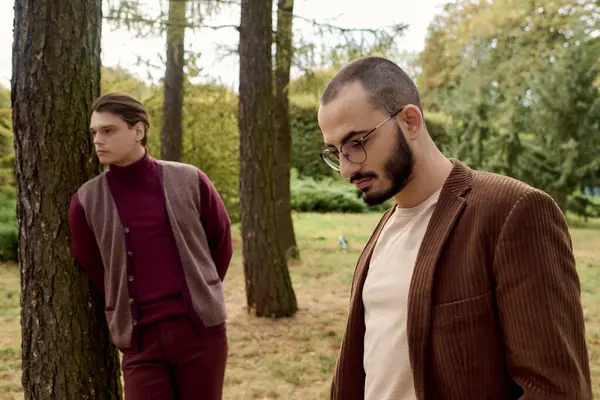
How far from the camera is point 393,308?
158 cm

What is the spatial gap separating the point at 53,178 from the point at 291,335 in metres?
3.96

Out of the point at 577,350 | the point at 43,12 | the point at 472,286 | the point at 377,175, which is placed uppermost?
the point at 43,12

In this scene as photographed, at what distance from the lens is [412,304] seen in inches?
56.2

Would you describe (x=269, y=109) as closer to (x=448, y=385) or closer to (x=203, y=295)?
(x=203, y=295)

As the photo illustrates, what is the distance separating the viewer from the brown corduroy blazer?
127cm

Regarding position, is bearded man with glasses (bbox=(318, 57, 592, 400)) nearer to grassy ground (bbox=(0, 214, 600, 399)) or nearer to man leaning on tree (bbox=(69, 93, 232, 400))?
man leaning on tree (bbox=(69, 93, 232, 400))

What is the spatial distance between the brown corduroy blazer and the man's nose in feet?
0.81

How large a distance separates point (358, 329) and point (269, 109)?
533cm

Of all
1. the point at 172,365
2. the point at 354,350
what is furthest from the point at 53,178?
the point at 354,350

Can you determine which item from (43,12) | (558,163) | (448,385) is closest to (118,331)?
(43,12)

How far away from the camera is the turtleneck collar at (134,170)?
2764 mm

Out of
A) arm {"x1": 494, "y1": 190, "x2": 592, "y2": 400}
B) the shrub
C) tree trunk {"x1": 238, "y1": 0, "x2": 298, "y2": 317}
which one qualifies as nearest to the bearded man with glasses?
arm {"x1": 494, "y1": 190, "x2": 592, "y2": 400}

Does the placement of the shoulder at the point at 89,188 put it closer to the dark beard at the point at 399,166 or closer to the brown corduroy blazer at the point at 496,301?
the dark beard at the point at 399,166

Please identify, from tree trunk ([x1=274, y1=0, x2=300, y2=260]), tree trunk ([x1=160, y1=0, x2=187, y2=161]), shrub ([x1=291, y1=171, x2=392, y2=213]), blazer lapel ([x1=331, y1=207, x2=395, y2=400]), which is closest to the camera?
blazer lapel ([x1=331, y1=207, x2=395, y2=400])
